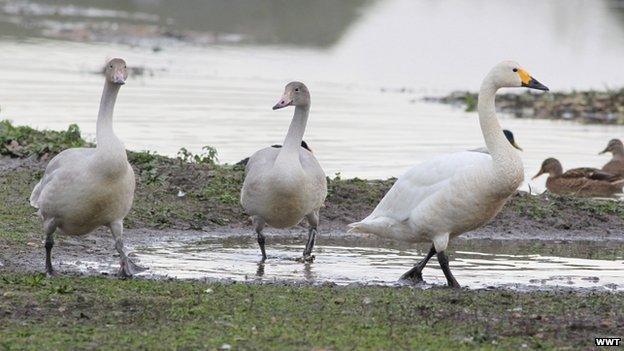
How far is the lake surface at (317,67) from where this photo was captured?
19.7 meters

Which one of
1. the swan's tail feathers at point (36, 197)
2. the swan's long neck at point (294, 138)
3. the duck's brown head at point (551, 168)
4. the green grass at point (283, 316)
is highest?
the swan's long neck at point (294, 138)

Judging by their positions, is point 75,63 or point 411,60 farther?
point 411,60

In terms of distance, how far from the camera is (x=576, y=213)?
44.9ft

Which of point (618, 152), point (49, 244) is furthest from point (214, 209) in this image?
point (618, 152)

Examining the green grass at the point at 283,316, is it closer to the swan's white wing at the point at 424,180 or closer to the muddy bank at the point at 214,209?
the swan's white wing at the point at 424,180

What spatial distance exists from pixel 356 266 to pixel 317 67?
65.4 ft

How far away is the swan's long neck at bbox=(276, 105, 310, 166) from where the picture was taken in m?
11.6

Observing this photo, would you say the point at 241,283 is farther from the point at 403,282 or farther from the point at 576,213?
the point at 576,213

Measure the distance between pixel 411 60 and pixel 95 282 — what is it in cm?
2555

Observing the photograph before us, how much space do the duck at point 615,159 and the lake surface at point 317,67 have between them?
0.52 m

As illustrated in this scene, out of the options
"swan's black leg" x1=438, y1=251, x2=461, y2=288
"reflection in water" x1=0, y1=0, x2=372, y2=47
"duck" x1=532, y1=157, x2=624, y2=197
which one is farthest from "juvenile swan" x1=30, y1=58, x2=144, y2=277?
"reflection in water" x1=0, y1=0, x2=372, y2=47

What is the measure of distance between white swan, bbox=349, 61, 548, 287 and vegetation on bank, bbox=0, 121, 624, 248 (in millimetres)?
Answer: 2619

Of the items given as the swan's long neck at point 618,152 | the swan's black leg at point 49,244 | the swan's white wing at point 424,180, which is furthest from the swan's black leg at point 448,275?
the swan's long neck at point 618,152

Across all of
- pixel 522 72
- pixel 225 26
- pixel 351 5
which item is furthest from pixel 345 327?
pixel 351 5
